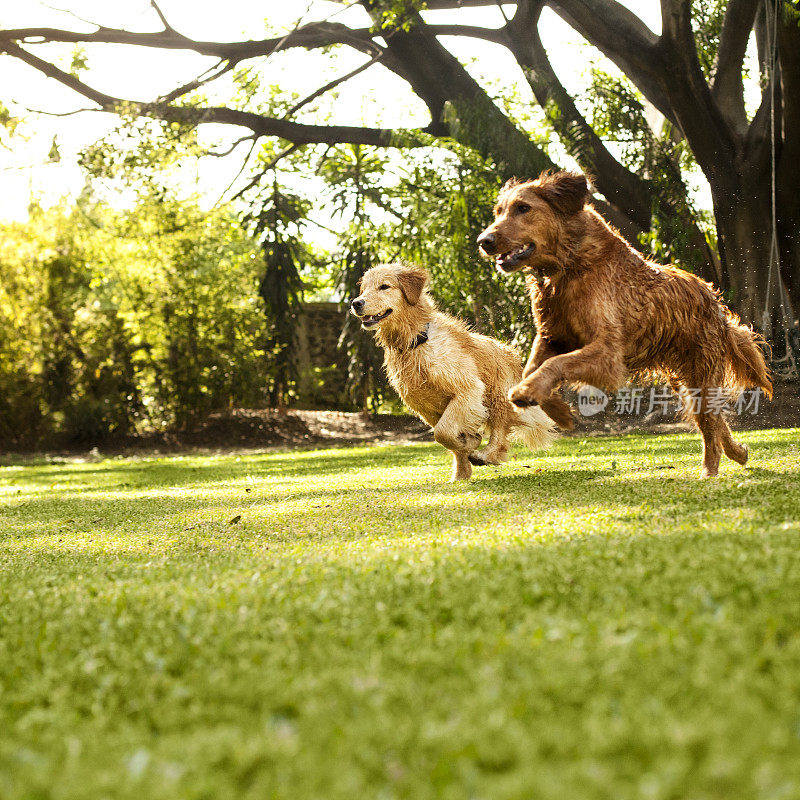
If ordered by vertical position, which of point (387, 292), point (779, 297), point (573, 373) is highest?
point (779, 297)

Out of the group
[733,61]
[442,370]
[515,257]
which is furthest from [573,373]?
[733,61]

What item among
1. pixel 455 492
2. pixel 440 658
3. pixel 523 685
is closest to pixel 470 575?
pixel 440 658

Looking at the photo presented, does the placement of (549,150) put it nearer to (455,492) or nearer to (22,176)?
(22,176)

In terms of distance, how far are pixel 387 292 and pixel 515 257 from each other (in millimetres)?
2379

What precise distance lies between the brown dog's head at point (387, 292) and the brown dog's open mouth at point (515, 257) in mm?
2237

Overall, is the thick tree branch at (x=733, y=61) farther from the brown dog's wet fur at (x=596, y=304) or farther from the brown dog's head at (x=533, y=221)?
the brown dog's head at (x=533, y=221)

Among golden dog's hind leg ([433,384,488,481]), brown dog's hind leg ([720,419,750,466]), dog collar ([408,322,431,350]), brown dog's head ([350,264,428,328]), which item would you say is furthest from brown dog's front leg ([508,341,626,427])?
brown dog's head ([350,264,428,328])

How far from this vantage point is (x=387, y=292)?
25.1 ft

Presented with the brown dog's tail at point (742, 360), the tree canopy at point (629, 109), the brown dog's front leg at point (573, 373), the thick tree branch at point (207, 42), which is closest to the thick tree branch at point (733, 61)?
the tree canopy at point (629, 109)

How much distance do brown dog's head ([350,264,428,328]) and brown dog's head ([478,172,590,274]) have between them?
2.19m

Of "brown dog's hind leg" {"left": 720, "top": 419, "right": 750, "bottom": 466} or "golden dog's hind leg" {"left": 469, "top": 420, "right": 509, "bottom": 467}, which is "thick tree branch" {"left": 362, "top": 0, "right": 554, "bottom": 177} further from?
"brown dog's hind leg" {"left": 720, "top": 419, "right": 750, "bottom": 466}

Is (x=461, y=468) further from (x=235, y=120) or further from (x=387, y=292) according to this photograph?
(x=235, y=120)

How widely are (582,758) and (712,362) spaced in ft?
15.4

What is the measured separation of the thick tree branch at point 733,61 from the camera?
13.5m
